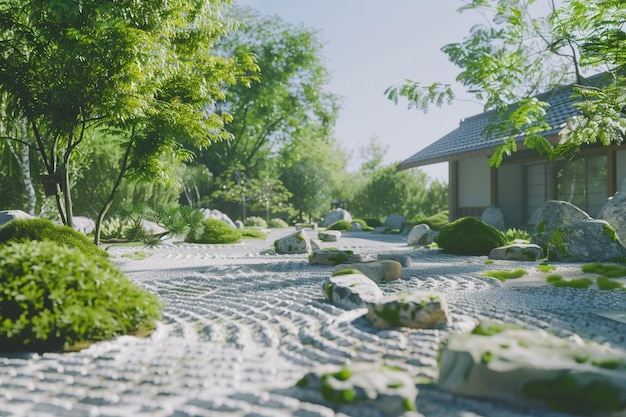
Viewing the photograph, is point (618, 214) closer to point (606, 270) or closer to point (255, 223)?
point (606, 270)

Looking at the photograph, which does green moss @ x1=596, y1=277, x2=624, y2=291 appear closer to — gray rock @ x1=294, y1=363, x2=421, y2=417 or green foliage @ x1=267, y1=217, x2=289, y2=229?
gray rock @ x1=294, y1=363, x2=421, y2=417

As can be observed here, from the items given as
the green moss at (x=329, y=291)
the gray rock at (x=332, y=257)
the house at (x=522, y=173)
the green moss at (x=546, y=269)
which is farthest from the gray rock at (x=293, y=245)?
the green moss at (x=329, y=291)

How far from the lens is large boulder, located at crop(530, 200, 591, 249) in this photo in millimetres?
9758

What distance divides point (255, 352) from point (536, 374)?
1.78 metres

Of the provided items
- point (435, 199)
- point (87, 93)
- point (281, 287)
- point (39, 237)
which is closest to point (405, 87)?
point (281, 287)

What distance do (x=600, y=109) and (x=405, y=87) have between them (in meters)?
2.55

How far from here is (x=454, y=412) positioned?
2.32 meters

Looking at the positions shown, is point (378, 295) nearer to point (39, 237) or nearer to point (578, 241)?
point (39, 237)

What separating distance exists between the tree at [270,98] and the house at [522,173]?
1217 centimetres

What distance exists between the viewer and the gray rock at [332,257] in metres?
8.39

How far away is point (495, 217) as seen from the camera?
49.9ft

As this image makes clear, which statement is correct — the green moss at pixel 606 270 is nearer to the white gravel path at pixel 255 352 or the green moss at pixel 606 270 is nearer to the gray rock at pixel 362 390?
the white gravel path at pixel 255 352

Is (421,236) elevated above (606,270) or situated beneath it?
elevated above

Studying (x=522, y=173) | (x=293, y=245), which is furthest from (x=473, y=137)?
(x=293, y=245)
